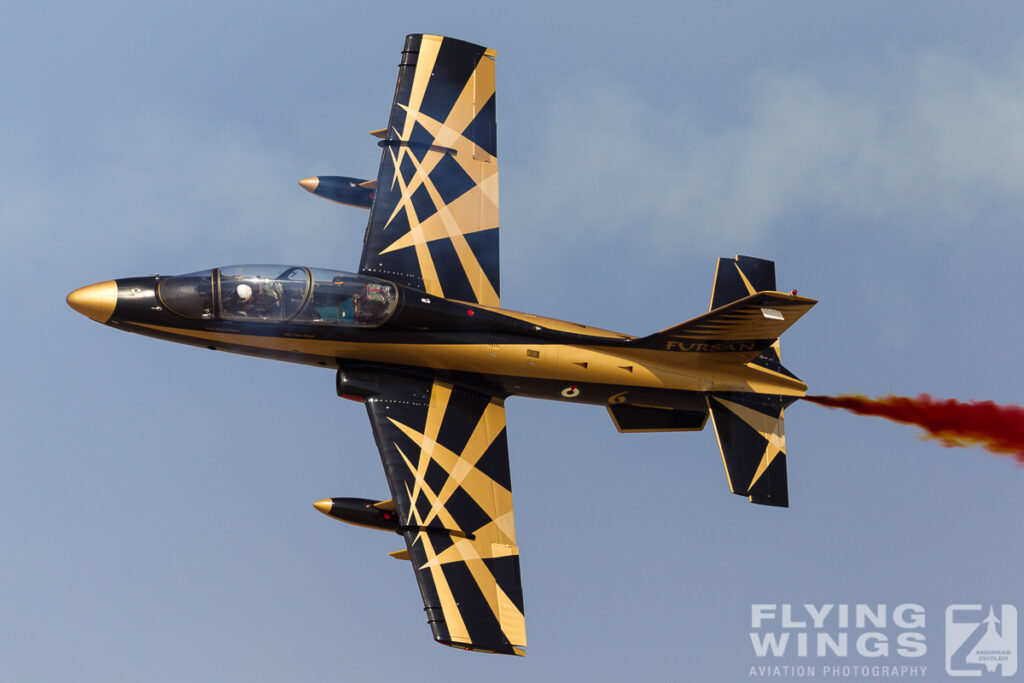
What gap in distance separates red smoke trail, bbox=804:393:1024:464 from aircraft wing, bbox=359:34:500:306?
7504 millimetres

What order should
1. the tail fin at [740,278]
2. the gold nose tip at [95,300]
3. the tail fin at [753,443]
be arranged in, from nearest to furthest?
the gold nose tip at [95,300] → the tail fin at [753,443] → the tail fin at [740,278]

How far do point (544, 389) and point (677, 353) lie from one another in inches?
106

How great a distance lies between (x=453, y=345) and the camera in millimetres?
21312

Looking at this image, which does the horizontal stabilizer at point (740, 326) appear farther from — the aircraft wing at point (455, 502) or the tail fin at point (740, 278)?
the aircraft wing at point (455, 502)

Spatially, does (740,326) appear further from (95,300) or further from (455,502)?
(95,300)

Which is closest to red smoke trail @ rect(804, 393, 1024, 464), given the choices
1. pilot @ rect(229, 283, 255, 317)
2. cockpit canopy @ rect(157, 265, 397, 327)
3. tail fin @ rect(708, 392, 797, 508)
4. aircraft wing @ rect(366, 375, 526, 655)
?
tail fin @ rect(708, 392, 797, 508)

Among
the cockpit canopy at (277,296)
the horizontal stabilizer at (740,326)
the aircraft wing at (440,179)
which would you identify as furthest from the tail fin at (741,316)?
the cockpit canopy at (277,296)

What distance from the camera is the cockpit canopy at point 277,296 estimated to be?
67.3ft

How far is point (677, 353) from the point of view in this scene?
72.1ft

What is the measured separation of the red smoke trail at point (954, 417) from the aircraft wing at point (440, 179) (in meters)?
7.50

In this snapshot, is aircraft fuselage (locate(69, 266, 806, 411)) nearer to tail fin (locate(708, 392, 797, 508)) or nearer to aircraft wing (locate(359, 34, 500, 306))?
tail fin (locate(708, 392, 797, 508))

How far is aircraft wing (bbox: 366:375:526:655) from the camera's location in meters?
19.9

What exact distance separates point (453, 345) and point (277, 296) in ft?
11.1

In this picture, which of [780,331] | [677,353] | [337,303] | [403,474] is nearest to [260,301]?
[337,303]
